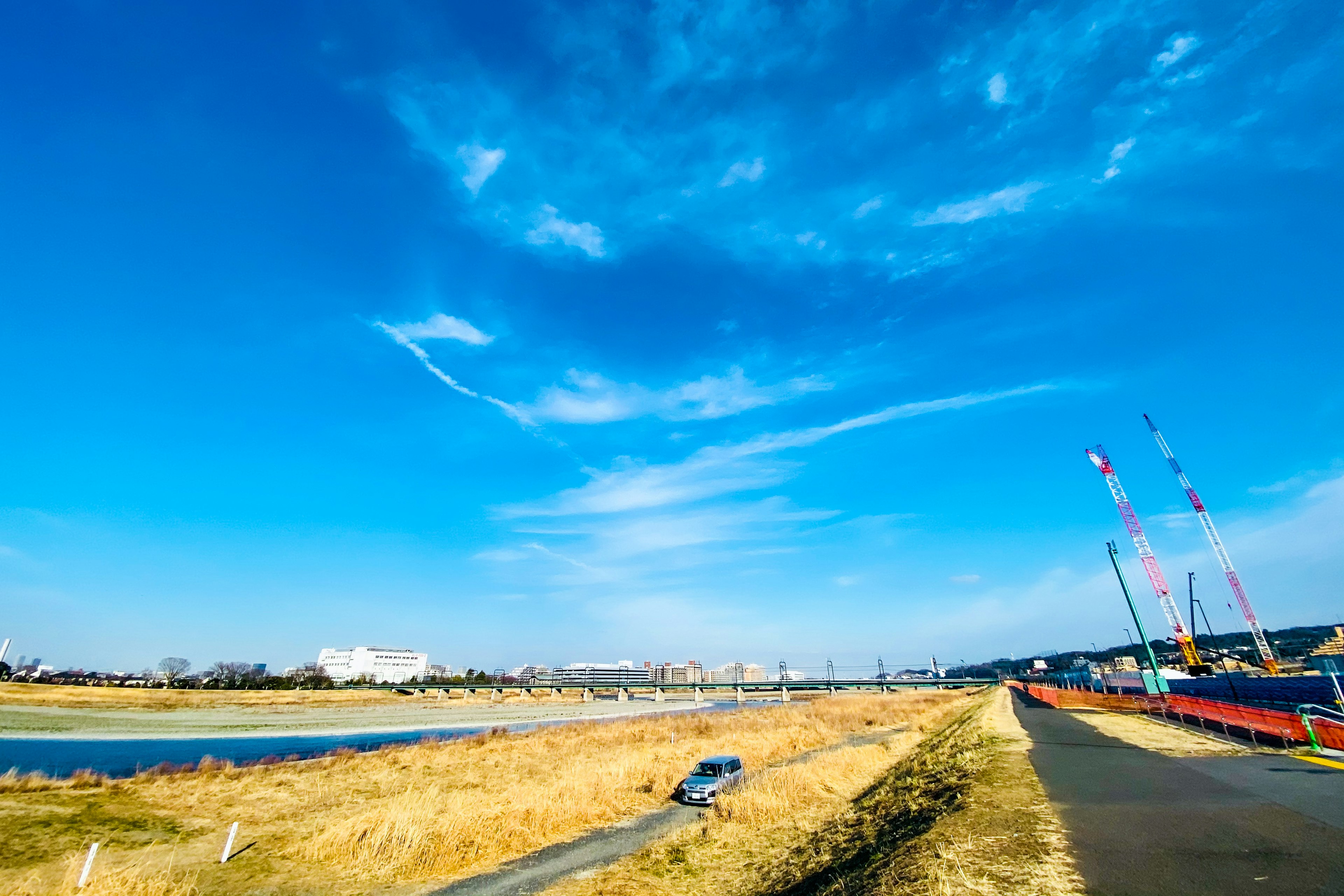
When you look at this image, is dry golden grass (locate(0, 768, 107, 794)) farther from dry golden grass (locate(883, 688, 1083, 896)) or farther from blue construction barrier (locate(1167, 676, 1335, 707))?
blue construction barrier (locate(1167, 676, 1335, 707))

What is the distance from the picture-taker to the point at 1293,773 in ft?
57.5

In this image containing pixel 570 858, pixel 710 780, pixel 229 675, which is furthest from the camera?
pixel 229 675

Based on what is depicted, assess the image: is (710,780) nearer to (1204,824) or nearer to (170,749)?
(1204,824)

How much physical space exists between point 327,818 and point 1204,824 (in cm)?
3319

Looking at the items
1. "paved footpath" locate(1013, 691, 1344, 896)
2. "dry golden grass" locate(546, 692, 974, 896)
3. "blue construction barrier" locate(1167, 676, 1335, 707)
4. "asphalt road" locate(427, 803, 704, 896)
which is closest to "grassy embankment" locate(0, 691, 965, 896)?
"asphalt road" locate(427, 803, 704, 896)

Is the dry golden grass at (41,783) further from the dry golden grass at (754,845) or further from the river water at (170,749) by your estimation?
the dry golden grass at (754,845)

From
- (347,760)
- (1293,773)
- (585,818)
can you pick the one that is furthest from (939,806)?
(347,760)

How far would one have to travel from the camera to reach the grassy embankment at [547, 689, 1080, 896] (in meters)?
11.4

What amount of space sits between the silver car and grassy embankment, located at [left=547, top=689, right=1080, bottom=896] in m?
1.05

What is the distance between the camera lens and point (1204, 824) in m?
12.9

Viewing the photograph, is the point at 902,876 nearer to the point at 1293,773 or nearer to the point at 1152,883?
the point at 1152,883

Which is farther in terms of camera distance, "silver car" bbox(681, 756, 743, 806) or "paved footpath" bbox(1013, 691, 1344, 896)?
"silver car" bbox(681, 756, 743, 806)

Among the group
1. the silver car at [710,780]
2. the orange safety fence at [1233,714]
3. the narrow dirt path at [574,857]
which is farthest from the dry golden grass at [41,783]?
the orange safety fence at [1233,714]

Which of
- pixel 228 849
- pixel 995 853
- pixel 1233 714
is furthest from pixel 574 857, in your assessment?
pixel 1233 714
